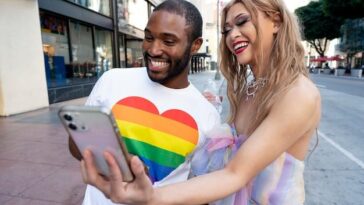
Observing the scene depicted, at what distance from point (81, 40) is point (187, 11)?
1172cm

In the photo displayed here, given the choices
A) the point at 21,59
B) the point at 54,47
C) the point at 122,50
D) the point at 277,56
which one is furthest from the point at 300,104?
the point at 122,50

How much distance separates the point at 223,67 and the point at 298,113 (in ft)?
2.74

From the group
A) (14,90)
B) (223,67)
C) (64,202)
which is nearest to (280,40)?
(223,67)

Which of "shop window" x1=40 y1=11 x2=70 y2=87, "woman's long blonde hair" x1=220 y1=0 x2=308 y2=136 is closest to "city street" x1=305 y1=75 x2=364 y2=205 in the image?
"woman's long blonde hair" x1=220 y1=0 x2=308 y2=136

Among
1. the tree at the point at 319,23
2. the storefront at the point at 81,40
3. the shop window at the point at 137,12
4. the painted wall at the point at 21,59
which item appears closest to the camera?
the painted wall at the point at 21,59

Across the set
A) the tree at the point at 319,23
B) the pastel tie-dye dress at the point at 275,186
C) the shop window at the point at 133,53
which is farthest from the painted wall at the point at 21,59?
the tree at the point at 319,23

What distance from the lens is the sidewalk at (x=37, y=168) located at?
3.29 m

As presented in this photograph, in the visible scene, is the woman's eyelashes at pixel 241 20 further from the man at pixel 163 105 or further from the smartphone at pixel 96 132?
the smartphone at pixel 96 132

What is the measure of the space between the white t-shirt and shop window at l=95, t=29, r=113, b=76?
42.4 ft

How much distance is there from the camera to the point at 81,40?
12.2 metres

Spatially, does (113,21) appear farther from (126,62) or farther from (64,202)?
(64,202)

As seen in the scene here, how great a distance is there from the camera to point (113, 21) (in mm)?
15016

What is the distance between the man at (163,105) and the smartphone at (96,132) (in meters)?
0.65

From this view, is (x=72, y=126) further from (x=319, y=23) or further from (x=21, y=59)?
(x=319, y=23)
